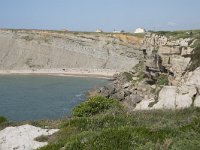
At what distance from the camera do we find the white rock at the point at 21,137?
14070 mm

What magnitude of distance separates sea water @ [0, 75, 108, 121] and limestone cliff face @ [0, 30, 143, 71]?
17289mm

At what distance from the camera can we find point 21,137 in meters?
14.9

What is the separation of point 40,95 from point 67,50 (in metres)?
57.7

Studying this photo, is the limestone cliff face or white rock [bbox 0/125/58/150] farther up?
white rock [bbox 0/125/58/150]

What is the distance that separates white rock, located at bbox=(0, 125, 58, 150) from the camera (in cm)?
1407

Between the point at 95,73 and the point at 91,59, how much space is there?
13627 mm

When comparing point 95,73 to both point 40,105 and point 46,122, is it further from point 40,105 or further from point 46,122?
point 46,122

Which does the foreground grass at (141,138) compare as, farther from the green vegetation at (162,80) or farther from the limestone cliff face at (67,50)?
the limestone cliff face at (67,50)

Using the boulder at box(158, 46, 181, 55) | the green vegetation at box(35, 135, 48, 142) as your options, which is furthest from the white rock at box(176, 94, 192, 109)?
the boulder at box(158, 46, 181, 55)

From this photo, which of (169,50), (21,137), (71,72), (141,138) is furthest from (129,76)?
(141,138)

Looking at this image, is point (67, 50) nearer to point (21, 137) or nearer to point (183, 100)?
point (183, 100)

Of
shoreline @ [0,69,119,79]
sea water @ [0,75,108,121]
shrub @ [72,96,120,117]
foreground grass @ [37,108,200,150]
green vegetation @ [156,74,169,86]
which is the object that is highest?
foreground grass @ [37,108,200,150]

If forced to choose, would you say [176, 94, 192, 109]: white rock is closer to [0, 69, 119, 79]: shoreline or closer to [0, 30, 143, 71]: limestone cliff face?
[0, 69, 119, 79]: shoreline

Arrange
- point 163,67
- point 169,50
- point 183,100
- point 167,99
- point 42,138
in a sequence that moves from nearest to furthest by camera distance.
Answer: point 42,138 → point 183,100 → point 167,99 → point 169,50 → point 163,67
